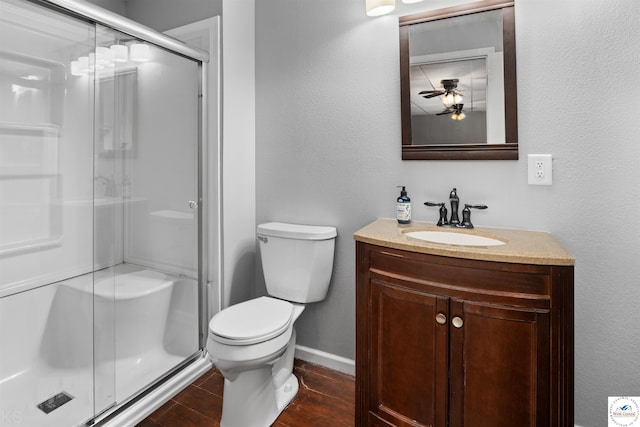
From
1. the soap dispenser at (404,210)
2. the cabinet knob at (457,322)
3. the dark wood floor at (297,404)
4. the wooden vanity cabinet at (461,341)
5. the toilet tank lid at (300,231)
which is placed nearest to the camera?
the wooden vanity cabinet at (461,341)

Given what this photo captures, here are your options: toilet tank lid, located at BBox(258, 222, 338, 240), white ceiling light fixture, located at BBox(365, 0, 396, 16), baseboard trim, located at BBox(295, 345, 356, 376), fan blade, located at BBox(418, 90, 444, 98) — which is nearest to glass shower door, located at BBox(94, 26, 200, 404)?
toilet tank lid, located at BBox(258, 222, 338, 240)

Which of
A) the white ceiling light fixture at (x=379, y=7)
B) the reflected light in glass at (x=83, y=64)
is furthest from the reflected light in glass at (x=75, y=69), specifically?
the white ceiling light fixture at (x=379, y=7)

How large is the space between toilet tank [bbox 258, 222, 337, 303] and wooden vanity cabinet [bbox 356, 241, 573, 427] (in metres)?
0.44

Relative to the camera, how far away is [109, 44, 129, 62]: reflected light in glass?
1594mm

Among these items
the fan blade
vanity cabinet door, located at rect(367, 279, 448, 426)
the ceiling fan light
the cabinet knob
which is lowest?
vanity cabinet door, located at rect(367, 279, 448, 426)

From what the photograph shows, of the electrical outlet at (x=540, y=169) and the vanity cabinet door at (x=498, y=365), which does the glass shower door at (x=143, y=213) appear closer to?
the vanity cabinet door at (x=498, y=365)

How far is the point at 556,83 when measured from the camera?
1.45m

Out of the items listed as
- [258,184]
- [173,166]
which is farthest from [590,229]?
[173,166]

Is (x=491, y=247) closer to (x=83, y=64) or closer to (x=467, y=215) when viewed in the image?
(x=467, y=215)

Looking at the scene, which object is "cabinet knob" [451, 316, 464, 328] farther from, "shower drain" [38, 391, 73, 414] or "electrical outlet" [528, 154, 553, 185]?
"shower drain" [38, 391, 73, 414]

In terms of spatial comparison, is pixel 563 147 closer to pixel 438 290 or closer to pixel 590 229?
pixel 590 229

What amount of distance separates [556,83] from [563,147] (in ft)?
0.91

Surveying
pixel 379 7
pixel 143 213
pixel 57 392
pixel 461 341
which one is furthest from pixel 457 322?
pixel 57 392

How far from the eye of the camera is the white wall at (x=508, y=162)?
1.36m
